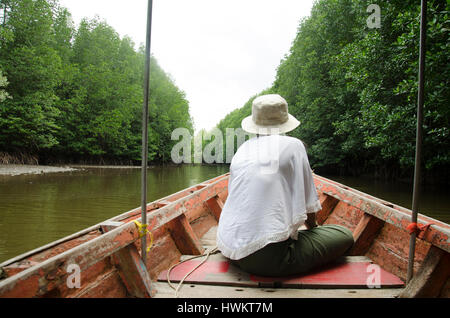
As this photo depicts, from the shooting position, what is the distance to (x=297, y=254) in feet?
5.64

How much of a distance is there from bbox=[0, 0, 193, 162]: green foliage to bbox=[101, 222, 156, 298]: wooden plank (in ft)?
49.0

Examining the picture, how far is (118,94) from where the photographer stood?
25.7m

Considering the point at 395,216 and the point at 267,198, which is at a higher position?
the point at 267,198

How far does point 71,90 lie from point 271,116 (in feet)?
83.3

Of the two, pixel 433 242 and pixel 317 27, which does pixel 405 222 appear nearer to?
pixel 433 242

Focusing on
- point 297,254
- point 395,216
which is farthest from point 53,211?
point 395,216

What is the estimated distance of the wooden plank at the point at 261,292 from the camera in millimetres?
1586

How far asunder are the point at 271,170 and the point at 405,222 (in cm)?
94

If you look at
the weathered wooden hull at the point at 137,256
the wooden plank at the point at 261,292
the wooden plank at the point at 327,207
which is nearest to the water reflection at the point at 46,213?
the weathered wooden hull at the point at 137,256

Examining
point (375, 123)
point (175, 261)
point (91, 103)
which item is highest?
point (91, 103)

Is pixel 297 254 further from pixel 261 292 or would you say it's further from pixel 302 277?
pixel 261 292

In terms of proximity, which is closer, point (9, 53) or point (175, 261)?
point (175, 261)
